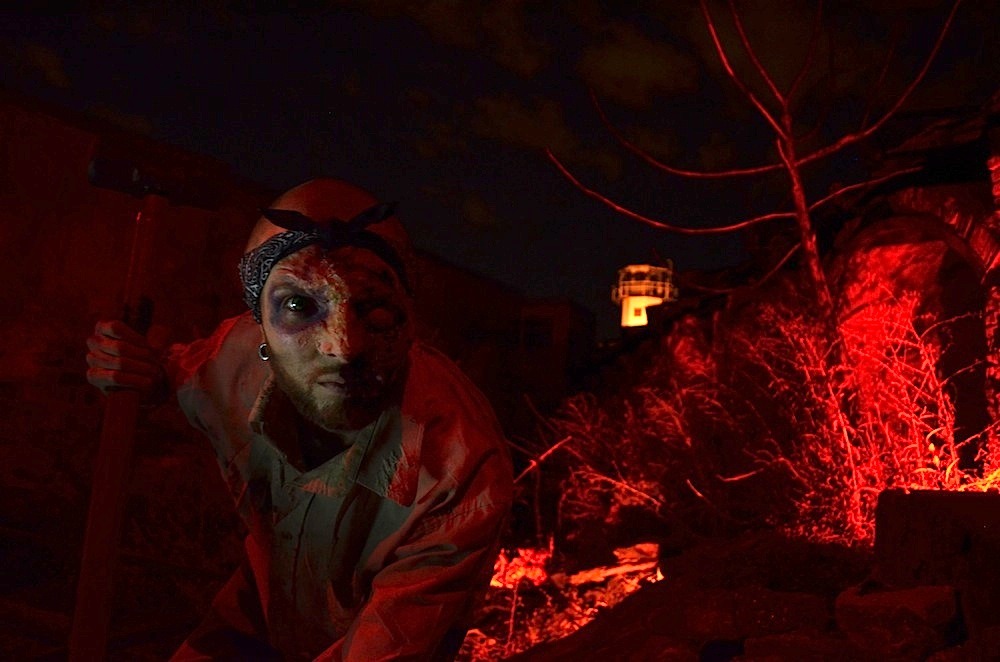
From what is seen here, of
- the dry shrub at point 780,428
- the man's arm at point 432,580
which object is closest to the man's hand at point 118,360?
the man's arm at point 432,580

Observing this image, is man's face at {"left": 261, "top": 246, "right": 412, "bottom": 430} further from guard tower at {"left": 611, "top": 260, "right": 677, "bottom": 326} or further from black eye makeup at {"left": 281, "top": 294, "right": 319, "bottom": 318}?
guard tower at {"left": 611, "top": 260, "right": 677, "bottom": 326}

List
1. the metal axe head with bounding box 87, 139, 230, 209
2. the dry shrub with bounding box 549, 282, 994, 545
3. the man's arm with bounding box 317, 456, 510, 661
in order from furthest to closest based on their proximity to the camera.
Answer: the dry shrub with bounding box 549, 282, 994, 545 → the metal axe head with bounding box 87, 139, 230, 209 → the man's arm with bounding box 317, 456, 510, 661

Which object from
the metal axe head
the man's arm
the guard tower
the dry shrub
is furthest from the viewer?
the guard tower

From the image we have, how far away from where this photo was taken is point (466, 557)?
1.62 m

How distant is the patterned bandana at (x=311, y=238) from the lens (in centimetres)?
170

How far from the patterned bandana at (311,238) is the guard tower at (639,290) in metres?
35.6

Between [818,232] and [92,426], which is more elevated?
[818,232]

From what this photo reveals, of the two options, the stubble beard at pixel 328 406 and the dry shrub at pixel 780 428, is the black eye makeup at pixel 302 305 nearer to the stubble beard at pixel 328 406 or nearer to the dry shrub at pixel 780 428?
the stubble beard at pixel 328 406

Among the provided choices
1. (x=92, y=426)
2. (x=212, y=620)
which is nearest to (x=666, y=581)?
(x=212, y=620)

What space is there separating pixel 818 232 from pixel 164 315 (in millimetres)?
8214

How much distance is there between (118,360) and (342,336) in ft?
2.08

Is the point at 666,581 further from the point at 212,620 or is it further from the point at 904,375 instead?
the point at 212,620

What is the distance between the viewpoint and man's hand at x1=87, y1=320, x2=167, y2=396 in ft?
6.15

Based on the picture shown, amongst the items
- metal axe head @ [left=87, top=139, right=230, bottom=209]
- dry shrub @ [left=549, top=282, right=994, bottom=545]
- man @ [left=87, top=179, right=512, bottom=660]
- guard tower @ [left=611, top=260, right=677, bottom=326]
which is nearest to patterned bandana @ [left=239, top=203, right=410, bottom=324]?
man @ [left=87, top=179, right=512, bottom=660]
